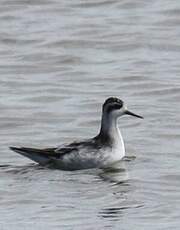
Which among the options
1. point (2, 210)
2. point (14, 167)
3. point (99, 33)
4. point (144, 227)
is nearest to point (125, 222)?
point (144, 227)

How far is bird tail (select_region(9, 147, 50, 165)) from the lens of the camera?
18750 mm

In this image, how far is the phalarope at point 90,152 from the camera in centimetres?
1892

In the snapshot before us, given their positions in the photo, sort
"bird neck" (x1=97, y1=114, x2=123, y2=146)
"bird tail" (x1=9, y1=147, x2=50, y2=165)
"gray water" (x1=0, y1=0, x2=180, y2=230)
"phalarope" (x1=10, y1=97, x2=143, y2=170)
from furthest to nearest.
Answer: "bird neck" (x1=97, y1=114, x2=123, y2=146) < "phalarope" (x1=10, y1=97, x2=143, y2=170) < "bird tail" (x1=9, y1=147, x2=50, y2=165) < "gray water" (x1=0, y1=0, x2=180, y2=230)

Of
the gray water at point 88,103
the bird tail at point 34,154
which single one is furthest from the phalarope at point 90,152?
the gray water at point 88,103

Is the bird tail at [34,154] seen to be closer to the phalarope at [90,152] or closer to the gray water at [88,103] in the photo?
the phalarope at [90,152]

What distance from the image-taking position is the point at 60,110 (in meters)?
22.2

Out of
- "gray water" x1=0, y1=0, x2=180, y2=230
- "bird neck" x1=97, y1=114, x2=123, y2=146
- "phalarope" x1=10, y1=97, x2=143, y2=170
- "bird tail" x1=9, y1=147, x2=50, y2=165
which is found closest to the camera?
"gray water" x1=0, y1=0, x2=180, y2=230

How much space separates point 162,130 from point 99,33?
727cm

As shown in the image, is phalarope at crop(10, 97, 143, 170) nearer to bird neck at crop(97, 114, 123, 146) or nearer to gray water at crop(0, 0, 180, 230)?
bird neck at crop(97, 114, 123, 146)

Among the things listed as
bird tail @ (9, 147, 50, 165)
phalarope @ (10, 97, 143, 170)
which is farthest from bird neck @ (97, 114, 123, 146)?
bird tail @ (9, 147, 50, 165)

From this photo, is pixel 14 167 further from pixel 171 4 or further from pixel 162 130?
pixel 171 4

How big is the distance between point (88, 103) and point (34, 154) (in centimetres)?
405

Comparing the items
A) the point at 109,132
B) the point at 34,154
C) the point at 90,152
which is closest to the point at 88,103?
the point at 109,132

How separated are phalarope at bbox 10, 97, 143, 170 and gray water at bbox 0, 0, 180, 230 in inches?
8.2
